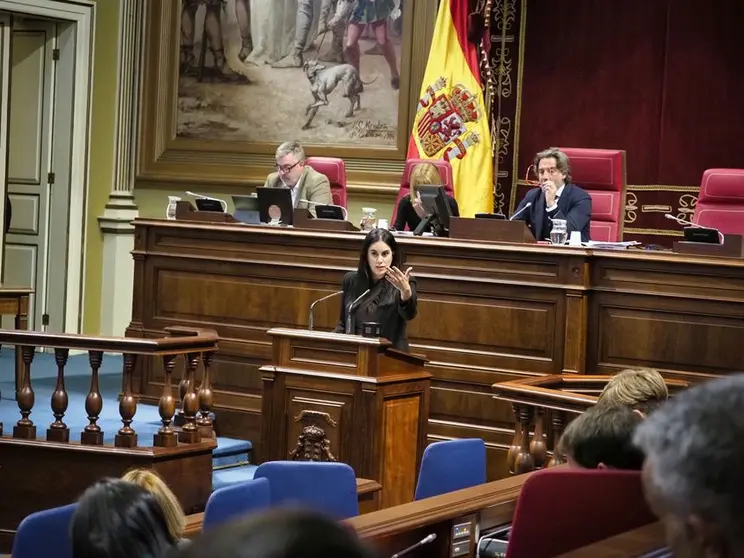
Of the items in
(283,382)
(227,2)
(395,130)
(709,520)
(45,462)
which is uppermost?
(227,2)

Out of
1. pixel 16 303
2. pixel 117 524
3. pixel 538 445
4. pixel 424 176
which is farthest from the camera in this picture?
pixel 424 176

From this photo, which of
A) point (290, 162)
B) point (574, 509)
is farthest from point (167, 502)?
point (290, 162)

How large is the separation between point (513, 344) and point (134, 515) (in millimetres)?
4375

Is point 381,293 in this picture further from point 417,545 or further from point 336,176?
point 417,545

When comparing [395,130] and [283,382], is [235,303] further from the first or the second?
[395,130]

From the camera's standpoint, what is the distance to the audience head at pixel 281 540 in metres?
0.88

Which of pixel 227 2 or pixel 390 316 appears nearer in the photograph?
pixel 390 316

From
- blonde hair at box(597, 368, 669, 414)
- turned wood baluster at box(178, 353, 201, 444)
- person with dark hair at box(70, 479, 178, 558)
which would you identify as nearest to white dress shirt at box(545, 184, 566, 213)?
turned wood baluster at box(178, 353, 201, 444)

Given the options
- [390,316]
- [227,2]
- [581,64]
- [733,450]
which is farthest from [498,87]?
[733,450]

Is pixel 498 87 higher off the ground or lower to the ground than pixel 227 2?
lower

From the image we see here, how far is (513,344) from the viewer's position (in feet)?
21.2

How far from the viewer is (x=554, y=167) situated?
7281 mm

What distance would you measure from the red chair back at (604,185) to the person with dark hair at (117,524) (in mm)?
5763

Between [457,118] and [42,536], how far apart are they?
6.33 metres
